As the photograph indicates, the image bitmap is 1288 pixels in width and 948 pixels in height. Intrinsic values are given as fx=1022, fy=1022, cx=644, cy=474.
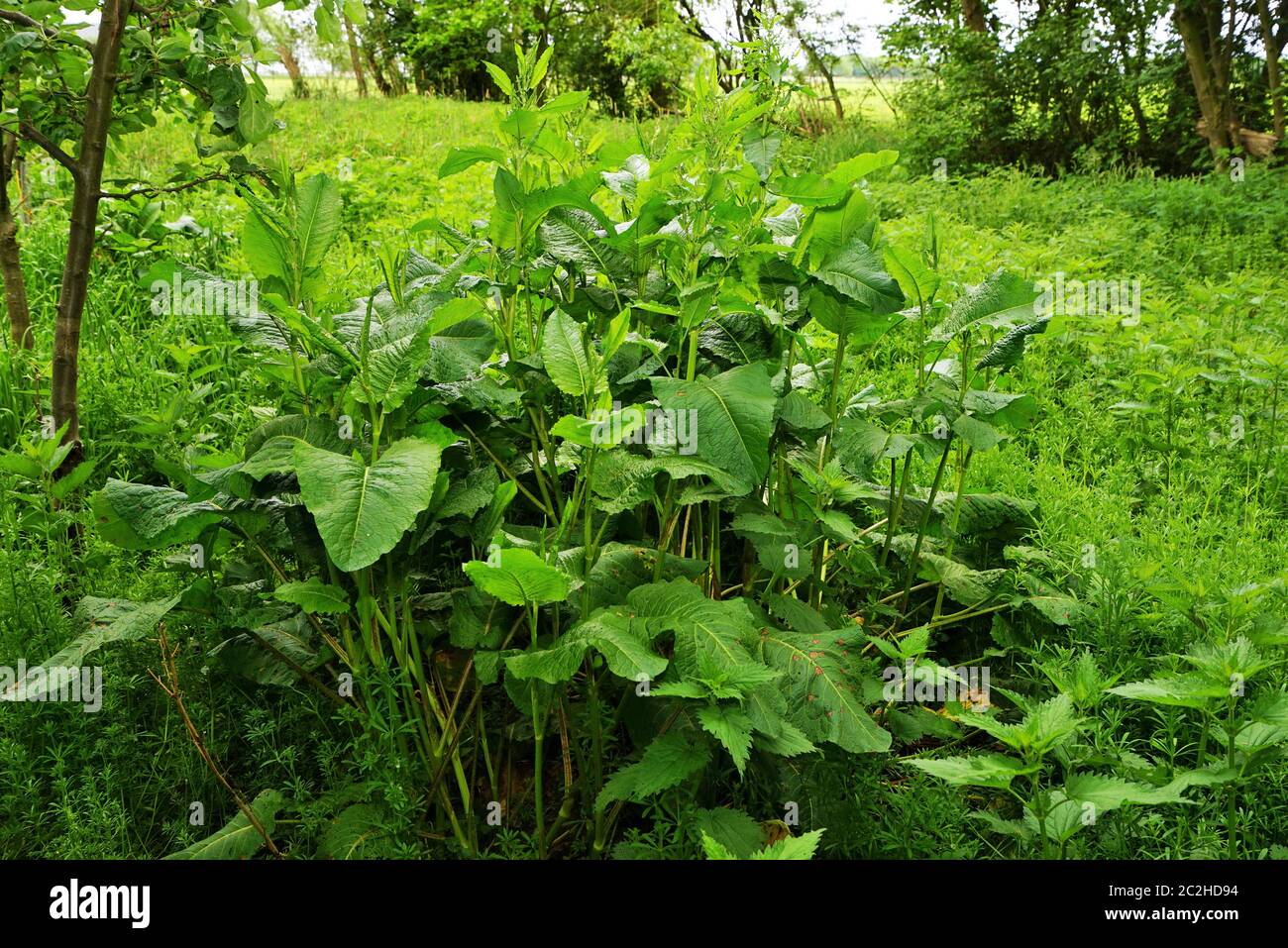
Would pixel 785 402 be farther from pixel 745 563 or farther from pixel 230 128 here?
pixel 230 128

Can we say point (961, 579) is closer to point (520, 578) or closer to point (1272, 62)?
point (520, 578)

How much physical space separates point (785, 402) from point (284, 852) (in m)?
1.56

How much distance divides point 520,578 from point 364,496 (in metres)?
0.36

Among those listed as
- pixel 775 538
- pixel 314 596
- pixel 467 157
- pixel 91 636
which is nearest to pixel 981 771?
pixel 775 538

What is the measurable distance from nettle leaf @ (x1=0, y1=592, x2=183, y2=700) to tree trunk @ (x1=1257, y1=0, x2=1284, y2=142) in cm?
1102

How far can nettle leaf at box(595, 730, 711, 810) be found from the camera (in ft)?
6.46

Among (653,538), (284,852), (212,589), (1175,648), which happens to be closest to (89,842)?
(284,852)

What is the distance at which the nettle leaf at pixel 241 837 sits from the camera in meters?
2.16

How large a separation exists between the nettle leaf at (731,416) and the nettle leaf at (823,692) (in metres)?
0.42

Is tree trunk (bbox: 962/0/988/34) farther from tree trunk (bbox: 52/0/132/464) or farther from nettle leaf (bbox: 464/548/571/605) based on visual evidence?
nettle leaf (bbox: 464/548/571/605)

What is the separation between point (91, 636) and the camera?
7.65 feet

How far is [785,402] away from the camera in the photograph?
241cm

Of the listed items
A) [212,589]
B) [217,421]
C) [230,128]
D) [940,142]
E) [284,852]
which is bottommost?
[284,852]

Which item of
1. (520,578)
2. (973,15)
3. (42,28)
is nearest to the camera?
(520,578)
